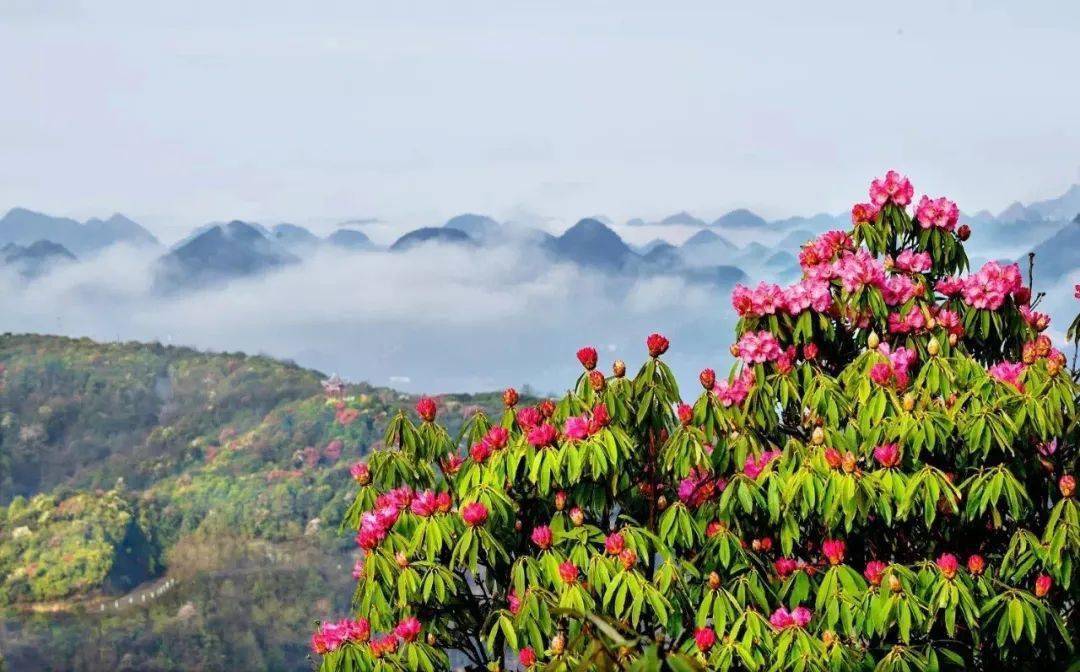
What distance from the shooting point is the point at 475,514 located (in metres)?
5.85

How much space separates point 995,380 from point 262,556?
1064 inches

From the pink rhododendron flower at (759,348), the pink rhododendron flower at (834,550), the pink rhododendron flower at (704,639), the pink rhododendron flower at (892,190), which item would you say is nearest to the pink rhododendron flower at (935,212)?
the pink rhododendron flower at (892,190)

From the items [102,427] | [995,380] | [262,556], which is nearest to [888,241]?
[995,380]

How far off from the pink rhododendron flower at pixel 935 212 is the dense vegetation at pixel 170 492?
2080 cm

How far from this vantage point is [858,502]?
18.8ft

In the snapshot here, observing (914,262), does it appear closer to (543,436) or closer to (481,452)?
(543,436)

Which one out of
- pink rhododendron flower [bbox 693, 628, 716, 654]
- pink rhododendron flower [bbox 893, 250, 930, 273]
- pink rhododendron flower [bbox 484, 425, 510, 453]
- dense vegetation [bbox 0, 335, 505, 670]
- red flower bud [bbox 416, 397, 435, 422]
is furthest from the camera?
dense vegetation [bbox 0, 335, 505, 670]

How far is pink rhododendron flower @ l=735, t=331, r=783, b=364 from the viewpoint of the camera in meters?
6.35

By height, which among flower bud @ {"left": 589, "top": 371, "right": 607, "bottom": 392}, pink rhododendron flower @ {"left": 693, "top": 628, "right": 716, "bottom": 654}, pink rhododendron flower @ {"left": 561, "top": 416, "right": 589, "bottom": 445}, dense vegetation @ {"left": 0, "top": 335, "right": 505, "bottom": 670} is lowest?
dense vegetation @ {"left": 0, "top": 335, "right": 505, "bottom": 670}

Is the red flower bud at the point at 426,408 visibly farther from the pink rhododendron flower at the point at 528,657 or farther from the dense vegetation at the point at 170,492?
the dense vegetation at the point at 170,492

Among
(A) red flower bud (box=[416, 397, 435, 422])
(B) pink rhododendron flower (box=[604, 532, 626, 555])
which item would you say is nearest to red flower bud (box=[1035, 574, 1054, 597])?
(B) pink rhododendron flower (box=[604, 532, 626, 555])

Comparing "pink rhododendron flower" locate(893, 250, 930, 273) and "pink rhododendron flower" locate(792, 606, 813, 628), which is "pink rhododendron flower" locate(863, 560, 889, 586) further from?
"pink rhododendron flower" locate(893, 250, 930, 273)

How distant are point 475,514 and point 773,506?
3.45 feet

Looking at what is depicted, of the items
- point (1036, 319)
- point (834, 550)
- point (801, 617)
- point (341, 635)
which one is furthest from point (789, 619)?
point (1036, 319)
